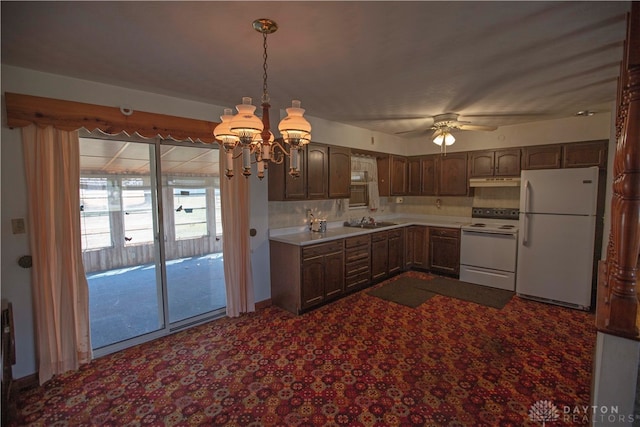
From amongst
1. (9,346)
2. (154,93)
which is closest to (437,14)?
(154,93)

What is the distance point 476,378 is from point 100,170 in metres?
3.78

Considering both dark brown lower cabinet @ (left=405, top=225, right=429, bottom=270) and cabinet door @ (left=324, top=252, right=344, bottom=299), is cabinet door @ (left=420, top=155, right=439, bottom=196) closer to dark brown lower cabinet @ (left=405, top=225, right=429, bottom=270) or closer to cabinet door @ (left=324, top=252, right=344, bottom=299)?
dark brown lower cabinet @ (left=405, top=225, right=429, bottom=270)

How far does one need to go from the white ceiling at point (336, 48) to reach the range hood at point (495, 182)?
1542mm

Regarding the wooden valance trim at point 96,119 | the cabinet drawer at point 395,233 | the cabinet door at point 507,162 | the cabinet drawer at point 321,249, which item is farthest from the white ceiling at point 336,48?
the cabinet drawer at point 395,233

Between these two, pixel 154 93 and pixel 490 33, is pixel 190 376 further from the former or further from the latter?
pixel 490 33

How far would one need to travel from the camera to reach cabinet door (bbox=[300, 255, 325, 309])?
143 inches

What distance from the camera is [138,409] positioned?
2.15 meters

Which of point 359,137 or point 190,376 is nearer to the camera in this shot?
point 190,376

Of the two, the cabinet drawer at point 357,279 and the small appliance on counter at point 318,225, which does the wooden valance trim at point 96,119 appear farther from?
the cabinet drawer at point 357,279

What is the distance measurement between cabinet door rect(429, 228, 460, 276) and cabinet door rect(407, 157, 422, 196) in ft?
2.82

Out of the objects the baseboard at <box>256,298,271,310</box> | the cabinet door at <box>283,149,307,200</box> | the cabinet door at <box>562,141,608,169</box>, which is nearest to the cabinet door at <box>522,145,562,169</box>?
the cabinet door at <box>562,141,608,169</box>

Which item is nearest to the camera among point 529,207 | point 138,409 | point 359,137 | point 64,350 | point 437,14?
point 437,14

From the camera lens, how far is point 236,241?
3.56 m

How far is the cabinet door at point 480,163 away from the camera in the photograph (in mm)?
4805
